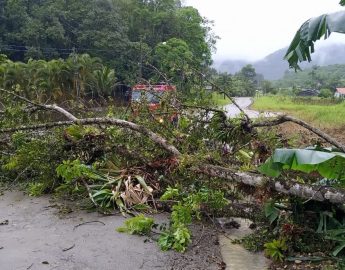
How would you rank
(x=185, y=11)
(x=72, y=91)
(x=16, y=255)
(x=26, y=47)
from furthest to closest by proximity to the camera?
→ (x=185, y=11) → (x=26, y=47) → (x=72, y=91) → (x=16, y=255)

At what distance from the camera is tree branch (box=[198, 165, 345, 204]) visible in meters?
4.56

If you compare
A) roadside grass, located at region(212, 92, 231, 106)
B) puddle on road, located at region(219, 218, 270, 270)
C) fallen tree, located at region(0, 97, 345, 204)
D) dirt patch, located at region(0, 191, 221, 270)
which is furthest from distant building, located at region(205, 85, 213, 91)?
puddle on road, located at region(219, 218, 270, 270)

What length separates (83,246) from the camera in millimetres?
5098

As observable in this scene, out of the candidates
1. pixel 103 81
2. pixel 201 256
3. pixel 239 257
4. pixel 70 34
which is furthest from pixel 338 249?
pixel 70 34

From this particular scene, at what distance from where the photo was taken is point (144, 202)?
6.36 m

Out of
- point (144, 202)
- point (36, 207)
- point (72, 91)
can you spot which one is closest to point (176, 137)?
point (144, 202)

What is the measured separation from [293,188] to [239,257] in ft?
3.35

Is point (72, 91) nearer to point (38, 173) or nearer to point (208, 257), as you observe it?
point (38, 173)

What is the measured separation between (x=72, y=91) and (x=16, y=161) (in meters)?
15.9

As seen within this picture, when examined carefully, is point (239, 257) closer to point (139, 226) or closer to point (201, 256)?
point (201, 256)

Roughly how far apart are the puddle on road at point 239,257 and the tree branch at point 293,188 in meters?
0.78

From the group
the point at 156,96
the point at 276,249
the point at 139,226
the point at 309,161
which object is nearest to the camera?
the point at 309,161

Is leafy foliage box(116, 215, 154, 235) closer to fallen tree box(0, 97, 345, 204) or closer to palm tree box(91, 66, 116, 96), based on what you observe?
fallen tree box(0, 97, 345, 204)

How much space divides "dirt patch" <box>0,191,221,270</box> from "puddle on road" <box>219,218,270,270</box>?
11 cm
